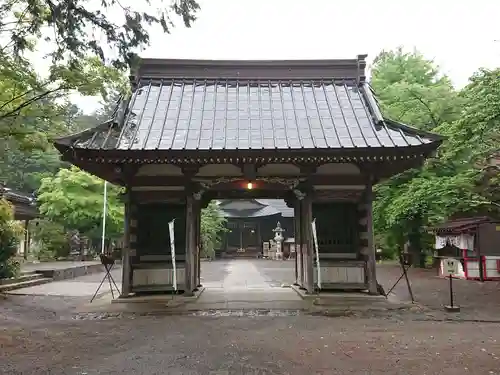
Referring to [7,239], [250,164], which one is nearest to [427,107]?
[250,164]

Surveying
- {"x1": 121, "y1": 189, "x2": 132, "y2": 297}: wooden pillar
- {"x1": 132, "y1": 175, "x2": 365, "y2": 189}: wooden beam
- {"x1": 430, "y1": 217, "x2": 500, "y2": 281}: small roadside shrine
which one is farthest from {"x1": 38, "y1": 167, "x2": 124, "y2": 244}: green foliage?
{"x1": 430, "y1": 217, "x2": 500, "y2": 281}: small roadside shrine

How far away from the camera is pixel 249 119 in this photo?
36.9ft

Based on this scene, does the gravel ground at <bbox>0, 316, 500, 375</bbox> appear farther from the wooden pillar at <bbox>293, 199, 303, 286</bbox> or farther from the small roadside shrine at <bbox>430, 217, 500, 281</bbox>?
the small roadside shrine at <bbox>430, 217, 500, 281</bbox>

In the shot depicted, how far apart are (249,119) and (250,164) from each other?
5.72 feet

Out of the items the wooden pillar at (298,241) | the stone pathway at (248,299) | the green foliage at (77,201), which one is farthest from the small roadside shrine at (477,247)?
the green foliage at (77,201)

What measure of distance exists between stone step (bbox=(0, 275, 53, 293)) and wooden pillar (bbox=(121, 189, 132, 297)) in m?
5.12

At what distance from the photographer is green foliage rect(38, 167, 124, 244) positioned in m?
24.5

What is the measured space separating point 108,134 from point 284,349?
662 centimetres

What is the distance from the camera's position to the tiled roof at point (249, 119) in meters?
9.76

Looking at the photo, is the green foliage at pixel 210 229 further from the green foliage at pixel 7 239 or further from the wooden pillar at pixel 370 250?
the wooden pillar at pixel 370 250

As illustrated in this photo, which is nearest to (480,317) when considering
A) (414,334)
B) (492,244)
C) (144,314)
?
(414,334)

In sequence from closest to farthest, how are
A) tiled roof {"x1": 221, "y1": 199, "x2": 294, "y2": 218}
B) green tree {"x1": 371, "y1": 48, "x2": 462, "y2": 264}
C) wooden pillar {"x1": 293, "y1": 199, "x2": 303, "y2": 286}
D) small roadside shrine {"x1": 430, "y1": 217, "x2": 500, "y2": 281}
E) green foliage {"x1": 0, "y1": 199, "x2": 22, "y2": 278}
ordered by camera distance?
wooden pillar {"x1": 293, "y1": 199, "x2": 303, "y2": 286} → green foliage {"x1": 0, "y1": 199, "x2": 22, "y2": 278} → small roadside shrine {"x1": 430, "y1": 217, "x2": 500, "y2": 281} → green tree {"x1": 371, "y1": 48, "x2": 462, "y2": 264} → tiled roof {"x1": 221, "y1": 199, "x2": 294, "y2": 218}

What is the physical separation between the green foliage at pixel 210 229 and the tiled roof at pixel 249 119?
59.7ft

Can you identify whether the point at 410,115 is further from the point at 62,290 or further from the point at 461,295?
the point at 62,290
